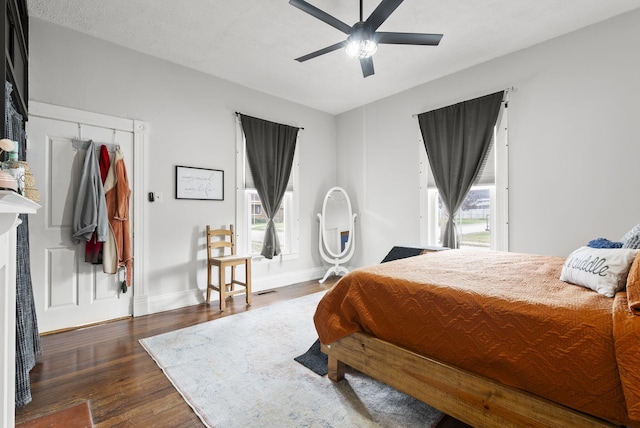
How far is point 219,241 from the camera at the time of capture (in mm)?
3766

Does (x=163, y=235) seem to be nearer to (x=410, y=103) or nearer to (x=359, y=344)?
(x=359, y=344)

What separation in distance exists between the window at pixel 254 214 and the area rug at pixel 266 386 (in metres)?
1.52

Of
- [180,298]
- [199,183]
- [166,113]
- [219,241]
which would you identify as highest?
[166,113]

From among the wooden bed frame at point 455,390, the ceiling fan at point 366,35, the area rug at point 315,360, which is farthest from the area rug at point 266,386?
the ceiling fan at point 366,35

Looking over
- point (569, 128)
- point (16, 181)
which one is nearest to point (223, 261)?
point (16, 181)

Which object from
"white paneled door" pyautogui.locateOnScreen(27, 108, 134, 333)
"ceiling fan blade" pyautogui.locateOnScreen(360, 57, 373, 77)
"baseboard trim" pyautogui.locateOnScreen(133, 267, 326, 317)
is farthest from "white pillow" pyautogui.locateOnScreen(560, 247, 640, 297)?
"white paneled door" pyautogui.locateOnScreen(27, 108, 134, 333)

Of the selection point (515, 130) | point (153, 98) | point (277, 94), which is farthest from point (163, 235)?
point (515, 130)

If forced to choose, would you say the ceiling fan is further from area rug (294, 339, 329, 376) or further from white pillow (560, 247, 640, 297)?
area rug (294, 339, 329, 376)

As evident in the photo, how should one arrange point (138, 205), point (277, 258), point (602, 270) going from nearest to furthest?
point (602, 270)
point (138, 205)
point (277, 258)

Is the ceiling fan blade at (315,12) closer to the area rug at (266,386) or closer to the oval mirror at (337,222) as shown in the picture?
the area rug at (266,386)

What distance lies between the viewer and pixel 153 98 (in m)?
3.36

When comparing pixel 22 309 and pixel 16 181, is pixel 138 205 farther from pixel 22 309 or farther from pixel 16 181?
pixel 16 181

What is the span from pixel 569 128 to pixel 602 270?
2.26 m

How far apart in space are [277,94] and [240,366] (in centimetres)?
358
